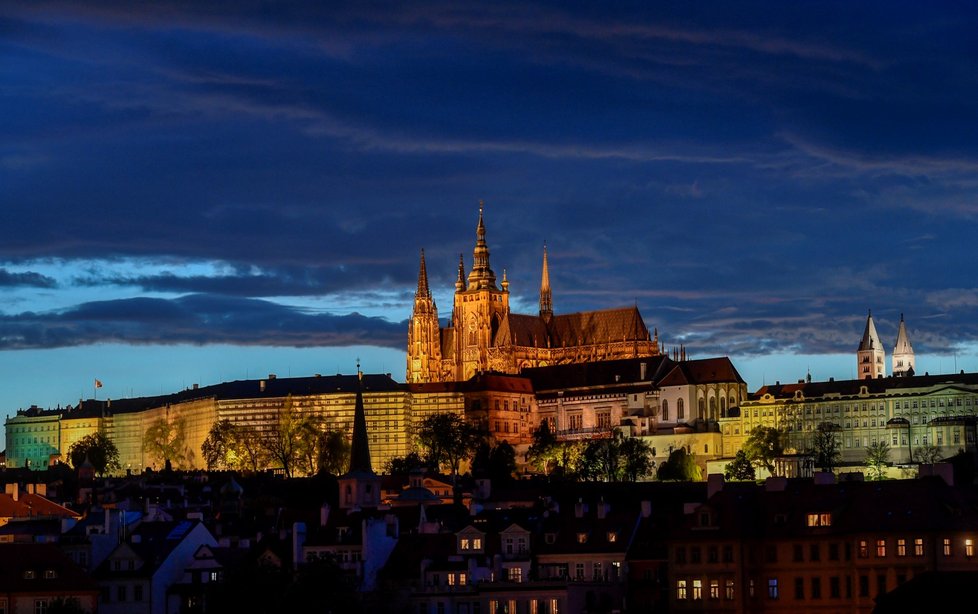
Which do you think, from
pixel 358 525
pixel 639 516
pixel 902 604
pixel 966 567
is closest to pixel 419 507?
pixel 358 525

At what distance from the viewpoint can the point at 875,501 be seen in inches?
3706

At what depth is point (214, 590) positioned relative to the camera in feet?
323

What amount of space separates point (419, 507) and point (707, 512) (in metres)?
31.4

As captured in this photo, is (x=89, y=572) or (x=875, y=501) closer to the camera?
(x=875, y=501)

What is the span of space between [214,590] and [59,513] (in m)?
41.6

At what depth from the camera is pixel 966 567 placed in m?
90.0

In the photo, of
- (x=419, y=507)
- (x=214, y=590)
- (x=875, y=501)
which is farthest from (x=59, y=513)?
(x=875, y=501)

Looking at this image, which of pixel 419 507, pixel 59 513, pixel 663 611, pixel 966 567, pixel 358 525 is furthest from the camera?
pixel 59 513

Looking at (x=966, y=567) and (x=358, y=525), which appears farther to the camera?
(x=358, y=525)

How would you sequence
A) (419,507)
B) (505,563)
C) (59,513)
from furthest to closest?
(59,513)
(419,507)
(505,563)

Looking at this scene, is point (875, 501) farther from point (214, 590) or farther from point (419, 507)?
point (419, 507)

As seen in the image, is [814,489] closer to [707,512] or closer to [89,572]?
[707,512]

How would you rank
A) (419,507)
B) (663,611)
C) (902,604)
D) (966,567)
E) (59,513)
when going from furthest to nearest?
(59,513)
(419,507)
(663,611)
(966,567)
(902,604)

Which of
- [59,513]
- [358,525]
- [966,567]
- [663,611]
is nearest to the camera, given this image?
[966,567]
